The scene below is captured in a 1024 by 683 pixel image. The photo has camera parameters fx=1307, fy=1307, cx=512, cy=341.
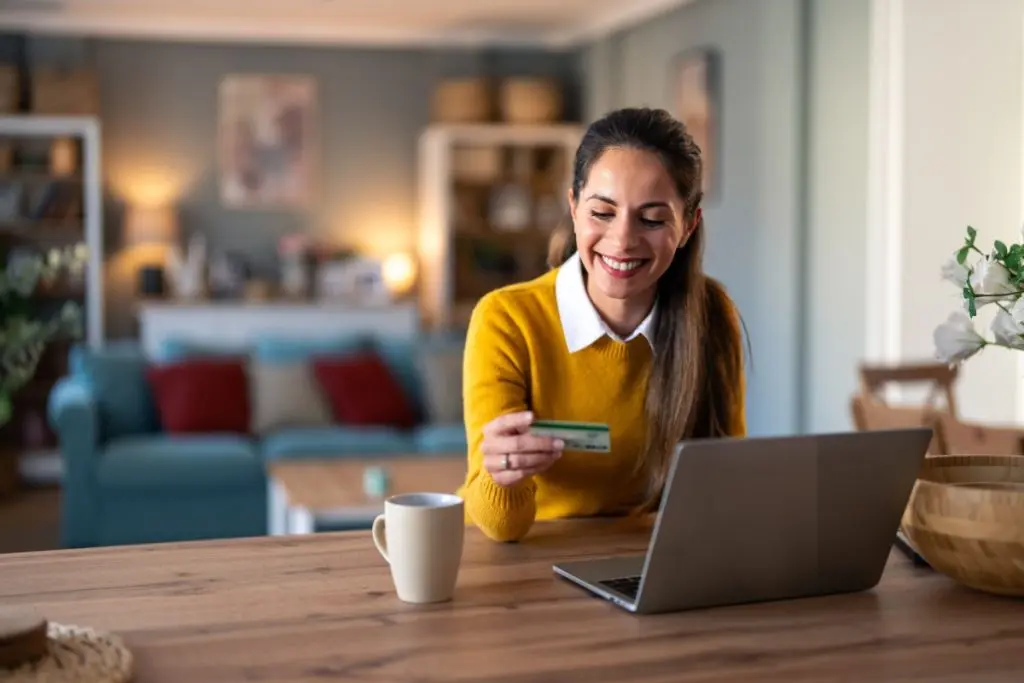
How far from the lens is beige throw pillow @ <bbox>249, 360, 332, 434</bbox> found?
5785 millimetres

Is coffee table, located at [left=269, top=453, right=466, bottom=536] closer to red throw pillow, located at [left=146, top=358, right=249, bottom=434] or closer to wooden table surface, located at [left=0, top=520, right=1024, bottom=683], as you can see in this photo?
red throw pillow, located at [left=146, top=358, right=249, bottom=434]

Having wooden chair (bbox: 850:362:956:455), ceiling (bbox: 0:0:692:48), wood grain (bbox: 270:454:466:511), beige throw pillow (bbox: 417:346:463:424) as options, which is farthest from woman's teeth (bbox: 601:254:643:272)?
ceiling (bbox: 0:0:692:48)

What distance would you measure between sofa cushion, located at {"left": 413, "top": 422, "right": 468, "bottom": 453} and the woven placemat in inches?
173

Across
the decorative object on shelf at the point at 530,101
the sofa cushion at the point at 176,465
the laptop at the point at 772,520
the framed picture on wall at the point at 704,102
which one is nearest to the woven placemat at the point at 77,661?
the laptop at the point at 772,520

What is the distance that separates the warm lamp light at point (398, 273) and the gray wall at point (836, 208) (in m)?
3.26

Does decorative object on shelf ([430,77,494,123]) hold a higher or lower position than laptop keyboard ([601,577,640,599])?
higher

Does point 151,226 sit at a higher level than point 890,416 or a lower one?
higher

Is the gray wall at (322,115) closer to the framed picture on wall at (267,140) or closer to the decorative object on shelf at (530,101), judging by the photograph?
the framed picture on wall at (267,140)

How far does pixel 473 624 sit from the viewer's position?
1259 mm

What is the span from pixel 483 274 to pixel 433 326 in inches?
18.6

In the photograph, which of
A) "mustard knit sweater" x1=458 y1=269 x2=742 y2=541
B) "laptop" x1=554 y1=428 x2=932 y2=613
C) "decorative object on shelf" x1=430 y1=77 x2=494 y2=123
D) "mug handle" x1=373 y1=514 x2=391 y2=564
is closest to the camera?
"laptop" x1=554 y1=428 x2=932 y2=613

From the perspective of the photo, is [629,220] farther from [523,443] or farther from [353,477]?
[353,477]

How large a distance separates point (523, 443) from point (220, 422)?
432 centimetres

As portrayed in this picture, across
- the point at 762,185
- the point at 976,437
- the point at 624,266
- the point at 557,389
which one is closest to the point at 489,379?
the point at 557,389
